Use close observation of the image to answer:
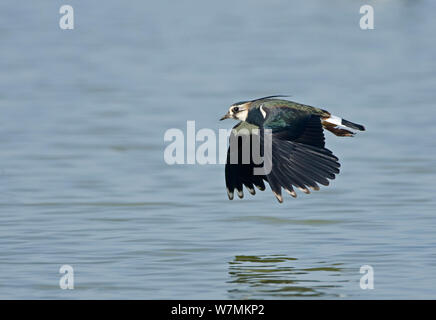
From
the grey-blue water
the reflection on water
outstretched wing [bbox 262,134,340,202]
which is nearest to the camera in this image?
the reflection on water

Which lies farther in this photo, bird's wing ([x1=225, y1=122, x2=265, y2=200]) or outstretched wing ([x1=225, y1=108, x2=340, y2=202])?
bird's wing ([x1=225, y1=122, x2=265, y2=200])

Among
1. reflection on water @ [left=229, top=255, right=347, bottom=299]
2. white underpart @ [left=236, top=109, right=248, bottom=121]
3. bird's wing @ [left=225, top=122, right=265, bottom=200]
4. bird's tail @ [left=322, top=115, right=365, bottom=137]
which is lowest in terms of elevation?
reflection on water @ [left=229, top=255, right=347, bottom=299]

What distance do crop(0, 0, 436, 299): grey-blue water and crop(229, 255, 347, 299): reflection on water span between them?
Result: 0.06ft

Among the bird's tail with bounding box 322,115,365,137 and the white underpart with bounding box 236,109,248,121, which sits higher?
the white underpart with bounding box 236,109,248,121

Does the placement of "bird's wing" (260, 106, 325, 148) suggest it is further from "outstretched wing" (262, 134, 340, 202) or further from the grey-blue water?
the grey-blue water

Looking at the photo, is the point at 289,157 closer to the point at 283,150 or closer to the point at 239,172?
the point at 283,150

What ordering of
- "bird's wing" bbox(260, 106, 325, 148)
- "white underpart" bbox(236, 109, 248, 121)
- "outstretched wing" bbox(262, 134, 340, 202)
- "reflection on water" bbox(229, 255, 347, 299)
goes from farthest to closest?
"white underpart" bbox(236, 109, 248, 121)
"bird's wing" bbox(260, 106, 325, 148)
"outstretched wing" bbox(262, 134, 340, 202)
"reflection on water" bbox(229, 255, 347, 299)

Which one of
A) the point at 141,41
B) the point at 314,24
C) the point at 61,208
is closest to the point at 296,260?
the point at 61,208

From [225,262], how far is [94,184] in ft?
10.1

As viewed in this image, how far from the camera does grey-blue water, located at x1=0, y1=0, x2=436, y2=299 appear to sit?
29.3ft

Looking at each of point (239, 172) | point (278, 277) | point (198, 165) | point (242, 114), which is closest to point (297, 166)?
point (239, 172)

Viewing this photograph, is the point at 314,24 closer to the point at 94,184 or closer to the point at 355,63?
the point at 355,63

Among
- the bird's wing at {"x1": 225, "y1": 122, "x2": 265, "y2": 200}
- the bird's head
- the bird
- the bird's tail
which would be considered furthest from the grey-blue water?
the bird's head

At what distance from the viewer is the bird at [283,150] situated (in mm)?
8664
